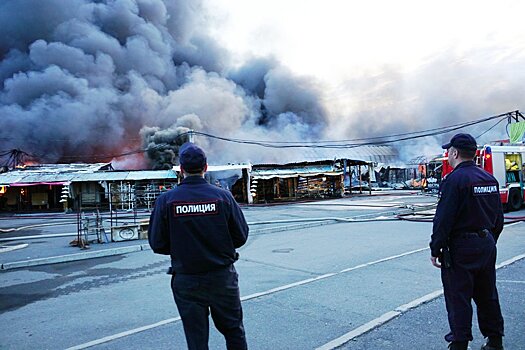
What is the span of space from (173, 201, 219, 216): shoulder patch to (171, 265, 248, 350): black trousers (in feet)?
1.17

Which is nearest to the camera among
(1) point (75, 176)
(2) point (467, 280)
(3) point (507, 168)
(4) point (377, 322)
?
(2) point (467, 280)

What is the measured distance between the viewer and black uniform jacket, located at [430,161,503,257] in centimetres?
288

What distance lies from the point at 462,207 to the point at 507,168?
1349cm

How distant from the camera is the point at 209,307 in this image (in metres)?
2.50

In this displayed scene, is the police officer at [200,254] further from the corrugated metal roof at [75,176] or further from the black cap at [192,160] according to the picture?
the corrugated metal roof at [75,176]

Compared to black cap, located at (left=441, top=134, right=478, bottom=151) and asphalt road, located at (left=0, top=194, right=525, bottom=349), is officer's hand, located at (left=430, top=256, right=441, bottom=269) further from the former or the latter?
black cap, located at (left=441, top=134, right=478, bottom=151)

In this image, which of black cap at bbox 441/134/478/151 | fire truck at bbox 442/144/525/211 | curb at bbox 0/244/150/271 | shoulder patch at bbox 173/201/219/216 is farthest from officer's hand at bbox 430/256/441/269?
fire truck at bbox 442/144/525/211

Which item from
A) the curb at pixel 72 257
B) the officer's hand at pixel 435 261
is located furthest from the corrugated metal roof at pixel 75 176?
the officer's hand at pixel 435 261

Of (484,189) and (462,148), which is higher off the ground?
(462,148)

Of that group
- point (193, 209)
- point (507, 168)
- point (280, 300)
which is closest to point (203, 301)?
point (193, 209)

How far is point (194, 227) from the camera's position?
8.02 ft

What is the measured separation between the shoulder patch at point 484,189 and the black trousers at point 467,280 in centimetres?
30

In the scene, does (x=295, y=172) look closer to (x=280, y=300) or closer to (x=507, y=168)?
(x=507, y=168)

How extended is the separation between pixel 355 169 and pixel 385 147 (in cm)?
1753
